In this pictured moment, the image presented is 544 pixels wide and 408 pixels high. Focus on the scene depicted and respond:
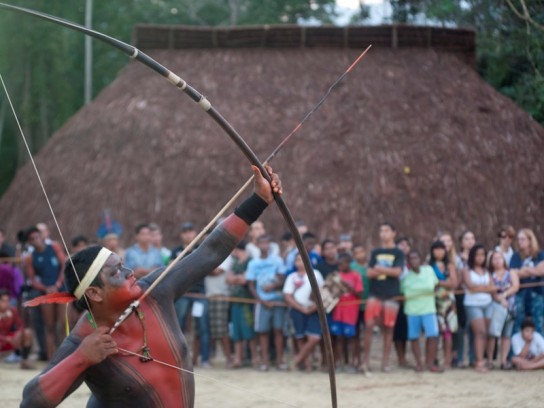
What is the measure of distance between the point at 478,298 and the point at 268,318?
2.30 m

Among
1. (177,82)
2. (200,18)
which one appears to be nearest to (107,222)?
(177,82)

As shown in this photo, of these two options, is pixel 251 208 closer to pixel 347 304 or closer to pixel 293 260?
pixel 347 304

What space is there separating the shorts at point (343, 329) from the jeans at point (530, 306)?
1.79 meters

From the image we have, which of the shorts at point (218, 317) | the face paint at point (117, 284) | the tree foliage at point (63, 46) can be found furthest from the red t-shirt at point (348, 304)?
the tree foliage at point (63, 46)

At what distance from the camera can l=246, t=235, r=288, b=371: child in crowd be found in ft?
35.1

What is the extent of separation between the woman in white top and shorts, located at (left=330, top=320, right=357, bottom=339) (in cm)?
128

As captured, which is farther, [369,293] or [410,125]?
[410,125]

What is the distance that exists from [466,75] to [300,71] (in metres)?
2.99

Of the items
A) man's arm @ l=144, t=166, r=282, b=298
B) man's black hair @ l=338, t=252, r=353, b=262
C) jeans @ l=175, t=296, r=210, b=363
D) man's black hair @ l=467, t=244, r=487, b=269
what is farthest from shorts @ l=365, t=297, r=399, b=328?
man's arm @ l=144, t=166, r=282, b=298

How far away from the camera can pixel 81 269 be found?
436 centimetres

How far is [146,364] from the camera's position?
4.37 m

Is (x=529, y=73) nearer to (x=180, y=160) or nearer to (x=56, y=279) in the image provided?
(x=180, y=160)

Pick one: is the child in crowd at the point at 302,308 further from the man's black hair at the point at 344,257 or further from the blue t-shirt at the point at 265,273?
the man's black hair at the point at 344,257

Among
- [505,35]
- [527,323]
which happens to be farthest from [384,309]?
[505,35]
